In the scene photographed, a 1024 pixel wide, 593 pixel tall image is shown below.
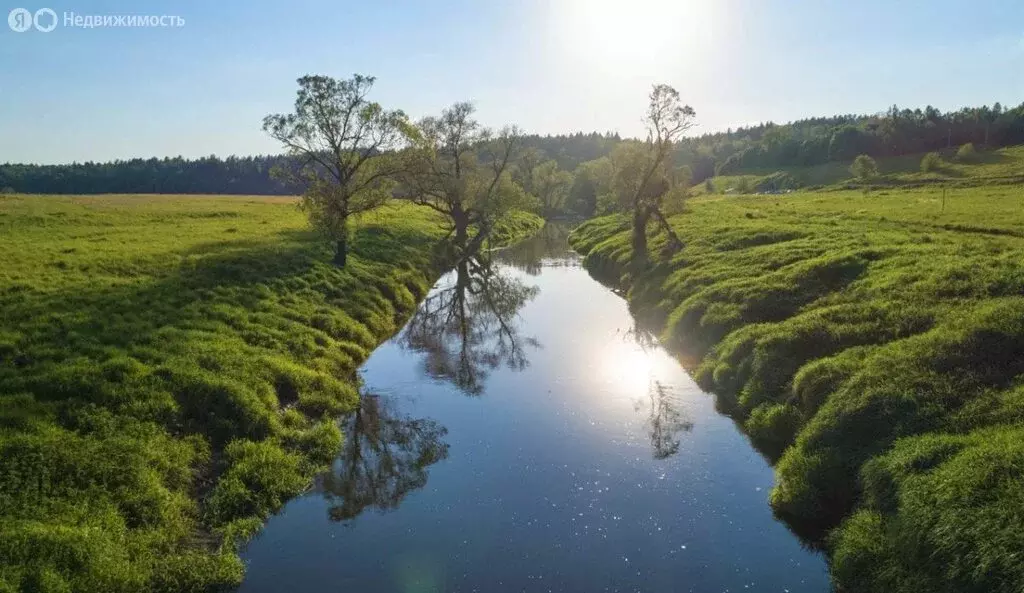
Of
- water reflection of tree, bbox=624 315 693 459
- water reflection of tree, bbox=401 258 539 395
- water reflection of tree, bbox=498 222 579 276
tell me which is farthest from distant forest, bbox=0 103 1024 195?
water reflection of tree, bbox=624 315 693 459

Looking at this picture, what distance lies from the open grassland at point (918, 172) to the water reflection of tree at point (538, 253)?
51.7 meters

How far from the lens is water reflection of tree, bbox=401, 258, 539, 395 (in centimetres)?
2808

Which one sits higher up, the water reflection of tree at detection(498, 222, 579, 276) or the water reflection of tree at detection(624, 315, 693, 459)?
the water reflection of tree at detection(498, 222, 579, 276)

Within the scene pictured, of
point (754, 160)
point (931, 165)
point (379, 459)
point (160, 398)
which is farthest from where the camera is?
point (754, 160)

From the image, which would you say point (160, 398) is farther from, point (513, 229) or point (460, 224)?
point (513, 229)

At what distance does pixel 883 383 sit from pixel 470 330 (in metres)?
22.2

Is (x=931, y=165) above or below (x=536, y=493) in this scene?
above

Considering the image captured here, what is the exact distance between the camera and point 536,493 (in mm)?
16578

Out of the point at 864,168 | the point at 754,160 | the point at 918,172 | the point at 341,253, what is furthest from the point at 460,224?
the point at 754,160

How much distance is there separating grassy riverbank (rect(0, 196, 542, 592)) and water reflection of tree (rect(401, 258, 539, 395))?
2539mm

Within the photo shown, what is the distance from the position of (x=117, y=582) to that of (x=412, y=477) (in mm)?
7544

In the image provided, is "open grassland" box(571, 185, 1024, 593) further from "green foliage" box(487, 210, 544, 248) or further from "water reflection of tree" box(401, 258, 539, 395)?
"green foliage" box(487, 210, 544, 248)

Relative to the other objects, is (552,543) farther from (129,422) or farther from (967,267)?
(967,267)

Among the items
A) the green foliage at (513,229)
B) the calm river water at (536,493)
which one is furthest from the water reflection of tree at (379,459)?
the green foliage at (513,229)
